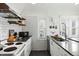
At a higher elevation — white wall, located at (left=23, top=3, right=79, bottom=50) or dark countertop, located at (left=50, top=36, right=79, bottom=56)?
white wall, located at (left=23, top=3, right=79, bottom=50)

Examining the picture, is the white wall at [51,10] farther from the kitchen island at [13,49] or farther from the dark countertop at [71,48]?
the dark countertop at [71,48]

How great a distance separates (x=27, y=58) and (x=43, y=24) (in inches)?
168

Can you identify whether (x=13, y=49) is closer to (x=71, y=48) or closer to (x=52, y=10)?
(x=71, y=48)

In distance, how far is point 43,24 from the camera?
193 inches

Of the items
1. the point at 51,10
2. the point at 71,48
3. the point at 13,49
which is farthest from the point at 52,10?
the point at 13,49

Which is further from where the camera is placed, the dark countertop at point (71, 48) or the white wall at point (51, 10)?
the white wall at point (51, 10)

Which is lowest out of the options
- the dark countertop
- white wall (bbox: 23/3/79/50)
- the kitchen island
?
the kitchen island

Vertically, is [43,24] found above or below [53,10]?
below

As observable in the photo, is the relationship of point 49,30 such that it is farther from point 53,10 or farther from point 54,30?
point 53,10

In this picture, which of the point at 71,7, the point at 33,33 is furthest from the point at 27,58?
the point at 71,7

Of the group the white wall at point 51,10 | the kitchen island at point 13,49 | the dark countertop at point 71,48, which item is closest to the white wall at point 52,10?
the white wall at point 51,10

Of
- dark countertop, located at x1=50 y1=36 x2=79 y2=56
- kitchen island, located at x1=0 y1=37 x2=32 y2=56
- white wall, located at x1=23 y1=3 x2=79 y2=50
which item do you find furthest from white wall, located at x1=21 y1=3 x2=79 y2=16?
dark countertop, located at x1=50 y1=36 x2=79 y2=56

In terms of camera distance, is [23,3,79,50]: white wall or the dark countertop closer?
the dark countertop

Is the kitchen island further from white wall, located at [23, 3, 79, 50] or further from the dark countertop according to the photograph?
white wall, located at [23, 3, 79, 50]
